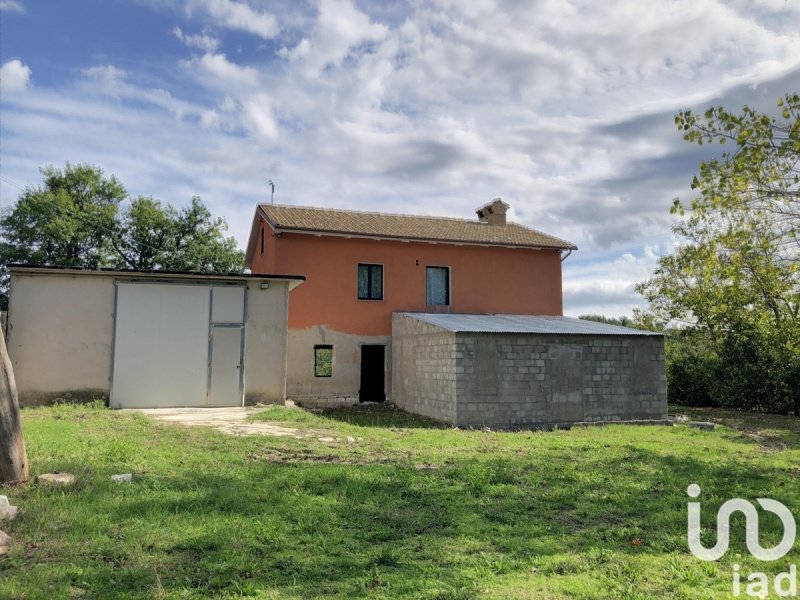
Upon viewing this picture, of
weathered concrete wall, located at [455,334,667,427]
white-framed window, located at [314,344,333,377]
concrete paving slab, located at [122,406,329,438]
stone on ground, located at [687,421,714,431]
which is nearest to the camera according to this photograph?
concrete paving slab, located at [122,406,329,438]

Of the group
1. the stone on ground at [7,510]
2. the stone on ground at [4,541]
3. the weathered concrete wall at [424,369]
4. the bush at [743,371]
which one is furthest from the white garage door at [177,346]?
the bush at [743,371]

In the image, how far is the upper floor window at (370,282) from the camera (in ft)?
63.7

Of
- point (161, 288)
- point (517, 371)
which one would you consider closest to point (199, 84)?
point (161, 288)

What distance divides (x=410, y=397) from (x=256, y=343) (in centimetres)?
482

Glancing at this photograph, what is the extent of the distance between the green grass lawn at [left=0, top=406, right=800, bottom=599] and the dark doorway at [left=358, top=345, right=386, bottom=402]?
873cm

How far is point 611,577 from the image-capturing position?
4316 millimetres

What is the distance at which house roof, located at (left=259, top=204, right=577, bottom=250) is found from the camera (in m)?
19.0

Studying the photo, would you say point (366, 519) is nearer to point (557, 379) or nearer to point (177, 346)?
point (557, 379)

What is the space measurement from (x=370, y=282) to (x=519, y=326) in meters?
5.94

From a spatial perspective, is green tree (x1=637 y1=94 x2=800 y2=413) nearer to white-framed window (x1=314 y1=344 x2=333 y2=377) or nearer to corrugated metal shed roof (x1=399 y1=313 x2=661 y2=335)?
corrugated metal shed roof (x1=399 y1=313 x2=661 y2=335)

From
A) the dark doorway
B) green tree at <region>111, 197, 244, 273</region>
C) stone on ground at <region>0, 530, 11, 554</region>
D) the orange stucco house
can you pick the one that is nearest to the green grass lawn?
stone on ground at <region>0, 530, 11, 554</region>

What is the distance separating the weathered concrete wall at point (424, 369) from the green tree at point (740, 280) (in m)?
5.89

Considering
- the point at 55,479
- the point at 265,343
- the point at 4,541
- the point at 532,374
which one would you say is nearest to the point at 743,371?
the point at 532,374

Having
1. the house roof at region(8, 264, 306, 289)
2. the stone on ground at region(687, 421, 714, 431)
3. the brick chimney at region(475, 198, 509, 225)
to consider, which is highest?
the brick chimney at region(475, 198, 509, 225)
